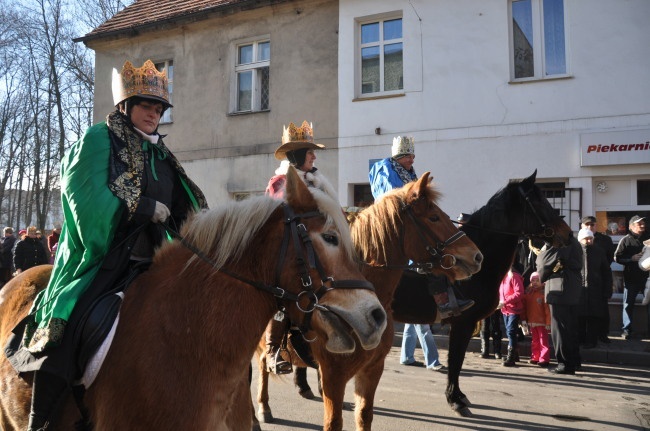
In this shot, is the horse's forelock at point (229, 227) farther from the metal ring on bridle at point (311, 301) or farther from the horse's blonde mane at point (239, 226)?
the metal ring on bridle at point (311, 301)

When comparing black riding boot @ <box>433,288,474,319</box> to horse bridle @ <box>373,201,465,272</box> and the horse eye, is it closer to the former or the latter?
horse bridle @ <box>373,201,465,272</box>

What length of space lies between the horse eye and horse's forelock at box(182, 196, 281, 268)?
263mm

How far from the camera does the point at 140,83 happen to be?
285cm

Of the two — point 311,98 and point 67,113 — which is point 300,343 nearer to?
point 311,98

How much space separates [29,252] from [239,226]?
12.6 m

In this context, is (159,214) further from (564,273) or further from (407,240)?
(564,273)

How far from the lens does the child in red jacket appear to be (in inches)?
337

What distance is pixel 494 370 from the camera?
26.8ft

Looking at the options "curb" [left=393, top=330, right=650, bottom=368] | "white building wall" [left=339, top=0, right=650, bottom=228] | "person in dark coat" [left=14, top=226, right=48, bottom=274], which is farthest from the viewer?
"person in dark coat" [left=14, top=226, right=48, bottom=274]

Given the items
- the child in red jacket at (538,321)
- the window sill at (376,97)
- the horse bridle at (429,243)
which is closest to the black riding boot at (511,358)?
the child in red jacket at (538,321)

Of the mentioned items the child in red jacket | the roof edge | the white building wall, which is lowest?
the child in red jacket

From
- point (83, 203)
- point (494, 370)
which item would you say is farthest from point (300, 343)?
point (494, 370)

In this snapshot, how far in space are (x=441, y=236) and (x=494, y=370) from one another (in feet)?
14.6

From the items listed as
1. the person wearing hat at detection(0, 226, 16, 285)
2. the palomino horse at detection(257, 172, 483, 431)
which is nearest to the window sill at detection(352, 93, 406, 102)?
the palomino horse at detection(257, 172, 483, 431)
